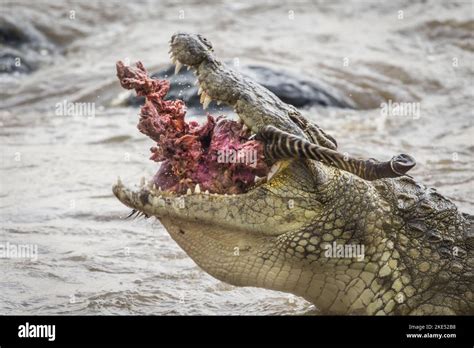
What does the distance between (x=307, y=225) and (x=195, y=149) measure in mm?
664

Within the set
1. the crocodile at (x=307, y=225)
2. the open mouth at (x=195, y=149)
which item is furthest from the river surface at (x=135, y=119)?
the open mouth at (x=195, y=149)

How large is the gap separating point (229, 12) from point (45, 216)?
30.9 feet

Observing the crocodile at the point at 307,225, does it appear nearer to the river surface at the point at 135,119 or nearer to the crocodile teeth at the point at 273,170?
the crocodile teeth at the point at 273,170

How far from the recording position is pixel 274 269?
4.45m

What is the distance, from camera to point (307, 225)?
14.5ft

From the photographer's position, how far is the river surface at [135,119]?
555 centimetres

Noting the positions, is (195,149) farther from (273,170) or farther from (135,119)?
(135,119)

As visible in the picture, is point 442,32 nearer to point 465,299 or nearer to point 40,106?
point 40,106

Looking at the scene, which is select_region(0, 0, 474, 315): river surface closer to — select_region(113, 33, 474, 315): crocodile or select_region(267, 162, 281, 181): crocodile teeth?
select_region(113, 33, 474, 315): crocodile

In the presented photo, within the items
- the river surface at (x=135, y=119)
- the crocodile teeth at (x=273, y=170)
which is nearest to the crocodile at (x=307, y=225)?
the crocodile teeth at (x=273, y=170)

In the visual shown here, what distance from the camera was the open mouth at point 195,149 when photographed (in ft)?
14.6

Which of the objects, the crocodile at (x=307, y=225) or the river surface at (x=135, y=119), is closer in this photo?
the crocodile at (x=307, y=225)

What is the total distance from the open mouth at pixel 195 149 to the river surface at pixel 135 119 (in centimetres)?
103

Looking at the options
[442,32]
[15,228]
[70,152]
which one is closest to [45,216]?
[15,228]
